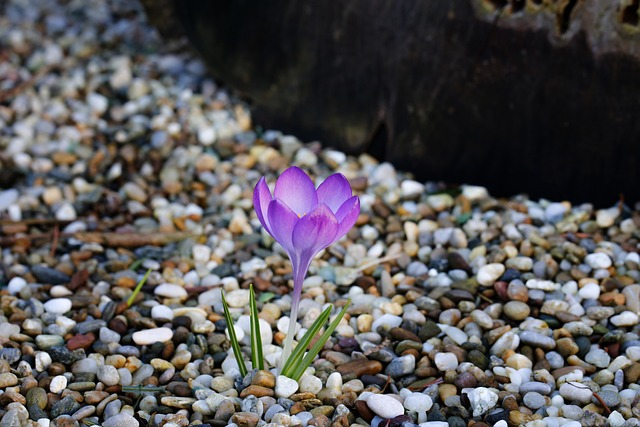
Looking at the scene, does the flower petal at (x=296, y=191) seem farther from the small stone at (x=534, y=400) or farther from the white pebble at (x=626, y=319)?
the white pebble at (x=626, y=319)

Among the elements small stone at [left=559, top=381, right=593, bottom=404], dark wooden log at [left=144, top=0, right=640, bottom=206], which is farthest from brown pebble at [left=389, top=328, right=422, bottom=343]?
dark wooden log at [left=144, top=0, right=640, bottom=206]

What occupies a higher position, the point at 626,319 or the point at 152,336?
the point at 626,319

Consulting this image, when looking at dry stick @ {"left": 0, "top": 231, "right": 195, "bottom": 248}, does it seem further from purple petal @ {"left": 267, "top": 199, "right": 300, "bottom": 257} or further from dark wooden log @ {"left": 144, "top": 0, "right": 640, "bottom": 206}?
purple petal @ {"left": 267, "top": 199, "right": 300, "bottom": 257}

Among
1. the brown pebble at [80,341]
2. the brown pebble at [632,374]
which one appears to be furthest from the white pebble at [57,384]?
the brown pebble at [632,374]

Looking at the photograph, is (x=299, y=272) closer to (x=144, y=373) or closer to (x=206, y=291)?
(x=144, y=373)

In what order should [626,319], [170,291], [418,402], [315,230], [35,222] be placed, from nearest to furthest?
[315,230] < [418,402] < [626,319] < [170,291] < [35,222]

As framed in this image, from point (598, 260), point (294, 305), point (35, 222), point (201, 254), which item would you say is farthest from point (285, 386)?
point (35, 222)

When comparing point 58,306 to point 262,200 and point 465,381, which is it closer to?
point 262,200
